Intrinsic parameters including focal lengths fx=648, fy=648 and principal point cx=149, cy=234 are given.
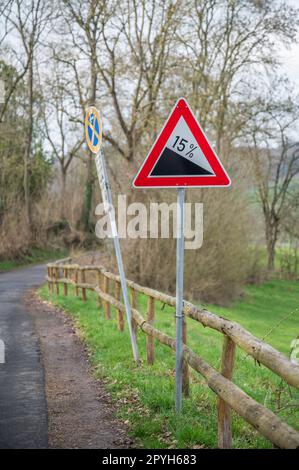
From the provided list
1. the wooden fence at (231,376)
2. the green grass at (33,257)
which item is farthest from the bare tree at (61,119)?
the wooden fence at (231,376)

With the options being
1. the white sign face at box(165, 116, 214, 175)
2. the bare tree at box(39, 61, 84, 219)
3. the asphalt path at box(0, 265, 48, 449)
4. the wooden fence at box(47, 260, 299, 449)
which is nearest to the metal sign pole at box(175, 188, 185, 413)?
the wooden fence at box(47, 260, 299, 449)

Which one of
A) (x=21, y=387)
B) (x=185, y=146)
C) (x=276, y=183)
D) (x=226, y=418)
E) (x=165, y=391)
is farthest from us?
(x=276, y=183)

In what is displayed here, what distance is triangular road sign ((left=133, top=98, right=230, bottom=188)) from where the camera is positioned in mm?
5641

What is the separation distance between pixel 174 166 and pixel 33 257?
111 ft

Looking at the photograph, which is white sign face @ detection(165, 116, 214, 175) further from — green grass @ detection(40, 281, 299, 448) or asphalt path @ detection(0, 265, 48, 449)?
asphalt path @ detection(0, 265, 48, 449)

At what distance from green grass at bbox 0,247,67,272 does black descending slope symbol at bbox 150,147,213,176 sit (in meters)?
28.4

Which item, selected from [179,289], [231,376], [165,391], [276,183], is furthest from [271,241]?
[231,376]

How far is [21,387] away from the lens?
25.4ft

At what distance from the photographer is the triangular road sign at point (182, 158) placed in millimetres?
5641

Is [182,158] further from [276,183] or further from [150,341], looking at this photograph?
[276,183]

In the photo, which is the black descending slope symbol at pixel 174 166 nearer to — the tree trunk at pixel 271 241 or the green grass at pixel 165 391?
the green grass at pixel 165 391

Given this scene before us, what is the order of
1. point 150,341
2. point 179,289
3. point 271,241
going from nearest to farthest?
point 179,289, point 150,341, point 271,241

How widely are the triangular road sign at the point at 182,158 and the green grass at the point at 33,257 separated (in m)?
28.4
